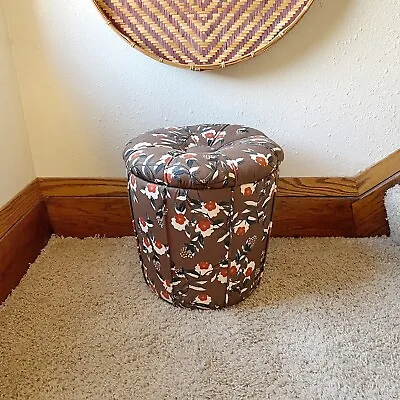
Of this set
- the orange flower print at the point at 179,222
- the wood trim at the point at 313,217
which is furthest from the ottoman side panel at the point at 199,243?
the wood trim at the point at 313,217

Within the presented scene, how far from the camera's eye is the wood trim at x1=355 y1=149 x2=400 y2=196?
1385 mm

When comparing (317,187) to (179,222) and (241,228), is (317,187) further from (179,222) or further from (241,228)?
(179,222)

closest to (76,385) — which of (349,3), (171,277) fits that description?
(171,277)

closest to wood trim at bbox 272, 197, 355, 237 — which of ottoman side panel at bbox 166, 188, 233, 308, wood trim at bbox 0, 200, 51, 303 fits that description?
ottoman side panel at bbox 166, 188, 233, 308

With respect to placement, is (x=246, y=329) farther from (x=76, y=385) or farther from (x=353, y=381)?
(x=76, y=385)

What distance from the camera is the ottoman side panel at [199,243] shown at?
104 centimetres

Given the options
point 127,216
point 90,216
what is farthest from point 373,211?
point 90,216

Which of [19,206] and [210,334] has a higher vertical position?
[19,206]

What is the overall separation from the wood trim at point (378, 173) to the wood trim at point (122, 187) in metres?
0.02

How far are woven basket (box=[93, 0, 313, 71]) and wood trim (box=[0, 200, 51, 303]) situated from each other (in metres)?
0.57

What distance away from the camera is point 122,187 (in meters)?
1.47

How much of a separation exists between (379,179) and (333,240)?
22 cm

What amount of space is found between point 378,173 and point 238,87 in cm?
47

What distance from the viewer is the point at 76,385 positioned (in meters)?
0.96
